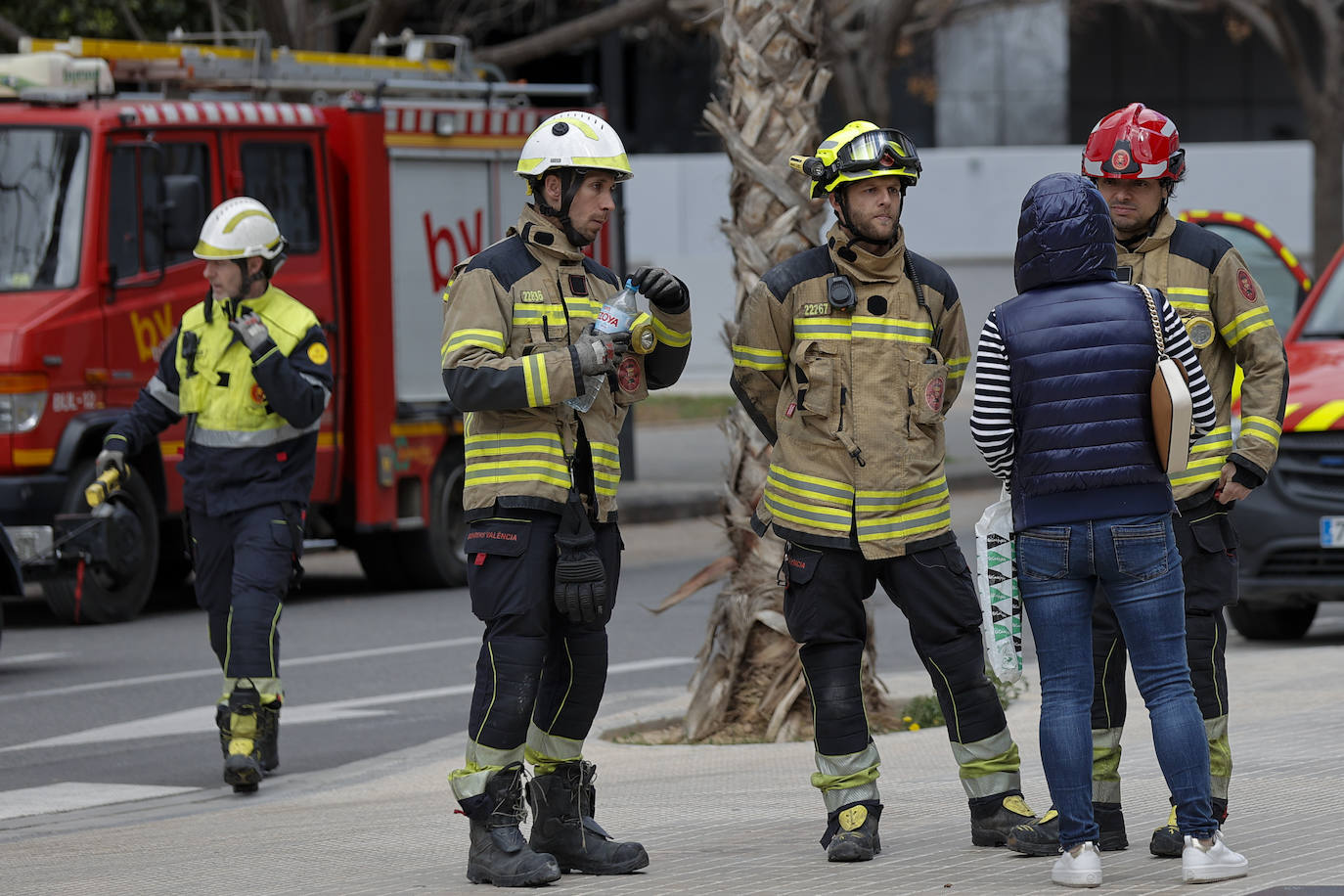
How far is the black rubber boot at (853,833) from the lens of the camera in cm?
570

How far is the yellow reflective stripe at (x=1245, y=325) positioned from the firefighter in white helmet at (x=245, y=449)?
349cm

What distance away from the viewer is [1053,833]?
5652 millimetres

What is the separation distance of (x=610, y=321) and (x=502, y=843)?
4.57 feet

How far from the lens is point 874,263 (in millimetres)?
5895

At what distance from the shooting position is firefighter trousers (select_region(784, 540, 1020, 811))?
5.85 m

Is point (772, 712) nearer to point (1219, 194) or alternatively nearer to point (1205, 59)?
point (1219, 194)

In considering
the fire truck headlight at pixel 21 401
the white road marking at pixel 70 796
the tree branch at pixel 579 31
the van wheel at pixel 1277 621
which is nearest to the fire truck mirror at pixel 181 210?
the fire truck headlight at pixel 21 401

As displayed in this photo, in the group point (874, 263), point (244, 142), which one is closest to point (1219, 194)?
point (244, 142)

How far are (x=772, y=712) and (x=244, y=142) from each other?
6.35 metres

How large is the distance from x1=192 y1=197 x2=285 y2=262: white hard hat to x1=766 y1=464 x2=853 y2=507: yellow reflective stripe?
2.88 m

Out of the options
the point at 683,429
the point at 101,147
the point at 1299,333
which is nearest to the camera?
the point at 1299,333

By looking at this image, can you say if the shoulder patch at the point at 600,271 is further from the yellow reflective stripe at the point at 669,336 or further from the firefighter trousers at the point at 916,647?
the firefighter trousers at the point at 916,647

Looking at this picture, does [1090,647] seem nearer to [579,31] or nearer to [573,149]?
[573,149]

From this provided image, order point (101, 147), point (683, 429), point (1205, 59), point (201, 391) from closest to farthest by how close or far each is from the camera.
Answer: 1. point (201, 391)
2. point (101, 147)
3. point (683, 429)
4. point (1205, 59)
